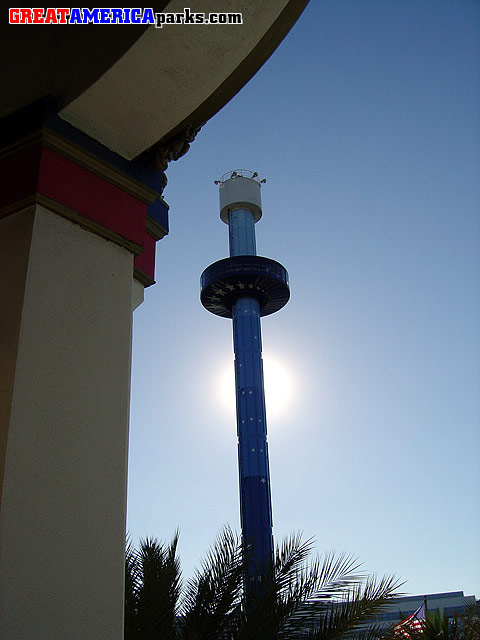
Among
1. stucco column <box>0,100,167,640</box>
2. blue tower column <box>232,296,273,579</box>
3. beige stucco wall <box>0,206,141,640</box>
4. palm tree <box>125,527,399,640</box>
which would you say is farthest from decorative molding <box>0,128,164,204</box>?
blue tower column <box>232,296,273,579</box>

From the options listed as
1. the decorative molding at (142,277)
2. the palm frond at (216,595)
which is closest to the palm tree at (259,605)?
the palm frond at (216,595)

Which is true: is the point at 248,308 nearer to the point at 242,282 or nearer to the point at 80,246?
the point at 242,282

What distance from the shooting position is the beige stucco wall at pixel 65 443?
180cm

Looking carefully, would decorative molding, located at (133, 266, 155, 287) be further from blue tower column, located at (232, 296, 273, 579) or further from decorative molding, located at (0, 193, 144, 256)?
blue tower column, located at (232, 296, 273, 579)

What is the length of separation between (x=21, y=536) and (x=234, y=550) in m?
4.31

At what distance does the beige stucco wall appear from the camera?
5.90 feet

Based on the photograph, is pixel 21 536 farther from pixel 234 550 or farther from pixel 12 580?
pixel 234 550

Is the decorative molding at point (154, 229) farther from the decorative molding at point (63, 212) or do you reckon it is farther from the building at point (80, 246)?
the decorative molding at point (63, 212)

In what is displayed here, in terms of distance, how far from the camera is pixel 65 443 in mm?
1999

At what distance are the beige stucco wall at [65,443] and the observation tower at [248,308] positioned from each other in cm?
2296

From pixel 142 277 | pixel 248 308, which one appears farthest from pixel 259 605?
pixel 248 308

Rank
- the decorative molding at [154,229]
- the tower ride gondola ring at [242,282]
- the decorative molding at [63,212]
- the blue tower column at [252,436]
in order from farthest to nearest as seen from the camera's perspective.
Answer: the tower ride gondola ring at [242,282], the blue tower column at [252,436], the decorative molding at [154,229], the decorative molding at [63,212]

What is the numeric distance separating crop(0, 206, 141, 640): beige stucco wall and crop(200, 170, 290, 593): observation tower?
2296cm

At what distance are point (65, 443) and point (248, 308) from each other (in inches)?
1132
